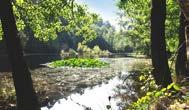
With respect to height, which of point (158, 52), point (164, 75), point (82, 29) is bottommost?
point (164, 75)

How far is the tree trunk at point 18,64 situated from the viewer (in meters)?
11.5

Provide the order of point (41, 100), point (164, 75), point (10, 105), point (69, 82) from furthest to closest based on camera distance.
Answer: point (69, 82) < point (41, 100) < point (10, 105) < point (164, 75)

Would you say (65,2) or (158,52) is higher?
(65,2)

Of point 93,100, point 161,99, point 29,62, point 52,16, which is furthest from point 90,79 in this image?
→ point 29,62

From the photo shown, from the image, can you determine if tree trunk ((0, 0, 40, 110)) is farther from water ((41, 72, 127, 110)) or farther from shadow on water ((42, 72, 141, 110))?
shadow on water ((42, 72, 141, 110))

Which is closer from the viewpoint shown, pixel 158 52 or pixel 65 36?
pixel 158 52

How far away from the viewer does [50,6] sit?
15766 mm

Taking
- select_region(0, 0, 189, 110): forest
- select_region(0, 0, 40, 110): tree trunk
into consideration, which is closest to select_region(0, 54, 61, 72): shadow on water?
select_region(0, 0, 189, 110): forest

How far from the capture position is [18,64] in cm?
1188

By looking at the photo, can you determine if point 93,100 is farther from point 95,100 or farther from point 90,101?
point 90,101

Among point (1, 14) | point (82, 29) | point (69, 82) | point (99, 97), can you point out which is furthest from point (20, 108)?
point (69, 82)

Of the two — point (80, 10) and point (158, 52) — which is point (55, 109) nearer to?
point (80, 10)

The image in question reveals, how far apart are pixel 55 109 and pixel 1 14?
6949mm

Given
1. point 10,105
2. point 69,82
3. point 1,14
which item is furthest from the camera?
point 69,82
